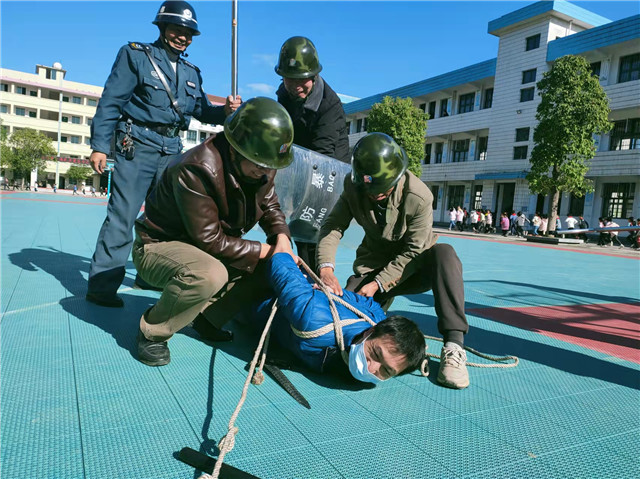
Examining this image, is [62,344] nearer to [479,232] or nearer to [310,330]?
[310,330]

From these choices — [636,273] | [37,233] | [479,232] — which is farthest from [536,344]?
[479,232]

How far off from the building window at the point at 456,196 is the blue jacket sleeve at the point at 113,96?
35487 millimetres

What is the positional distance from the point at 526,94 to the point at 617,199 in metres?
9.59

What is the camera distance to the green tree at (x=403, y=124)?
3120cm

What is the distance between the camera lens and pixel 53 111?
59.5 m

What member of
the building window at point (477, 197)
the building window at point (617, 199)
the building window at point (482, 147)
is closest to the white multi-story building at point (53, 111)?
the building window at point (482, 147)

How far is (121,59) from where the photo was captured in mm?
3430

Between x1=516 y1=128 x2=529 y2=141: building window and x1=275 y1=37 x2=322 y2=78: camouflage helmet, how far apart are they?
31.1 meters

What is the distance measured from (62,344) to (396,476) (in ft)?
6.86

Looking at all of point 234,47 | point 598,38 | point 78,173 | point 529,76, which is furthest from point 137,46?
point 78,173

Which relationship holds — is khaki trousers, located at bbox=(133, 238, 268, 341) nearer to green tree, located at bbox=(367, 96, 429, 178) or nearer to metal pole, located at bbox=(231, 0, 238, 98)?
metal pole, located at bbox=(231, 0, 238, 98)

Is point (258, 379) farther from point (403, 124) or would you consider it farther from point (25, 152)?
point (25, 152)

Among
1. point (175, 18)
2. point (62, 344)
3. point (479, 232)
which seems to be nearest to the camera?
point (62, 344)

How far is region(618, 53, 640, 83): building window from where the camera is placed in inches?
993
